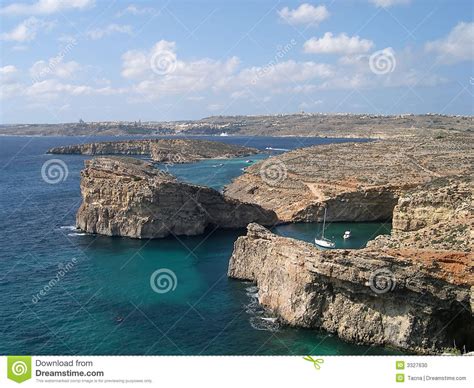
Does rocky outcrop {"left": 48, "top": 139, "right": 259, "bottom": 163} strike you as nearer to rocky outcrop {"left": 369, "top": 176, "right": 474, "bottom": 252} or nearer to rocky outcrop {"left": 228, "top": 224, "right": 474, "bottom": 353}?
rocky outcrop {"left": 369, "top": 176, "right": 474, "bottom": 252}

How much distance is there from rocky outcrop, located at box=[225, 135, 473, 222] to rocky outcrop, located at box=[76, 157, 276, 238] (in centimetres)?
1217

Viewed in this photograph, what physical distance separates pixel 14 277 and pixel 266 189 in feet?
141

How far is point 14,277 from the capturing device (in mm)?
44094

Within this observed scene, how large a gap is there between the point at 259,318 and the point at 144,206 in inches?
1057

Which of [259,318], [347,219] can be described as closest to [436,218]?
[259,318]

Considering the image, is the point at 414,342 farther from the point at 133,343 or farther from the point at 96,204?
the point at 96,204

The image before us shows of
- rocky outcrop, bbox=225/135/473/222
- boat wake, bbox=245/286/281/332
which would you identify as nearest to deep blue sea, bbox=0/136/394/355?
boat wake, bbox=245/286/281/332

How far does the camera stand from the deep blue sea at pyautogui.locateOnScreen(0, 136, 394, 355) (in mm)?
30906

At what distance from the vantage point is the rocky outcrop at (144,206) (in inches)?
2266

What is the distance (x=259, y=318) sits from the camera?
114 feet
